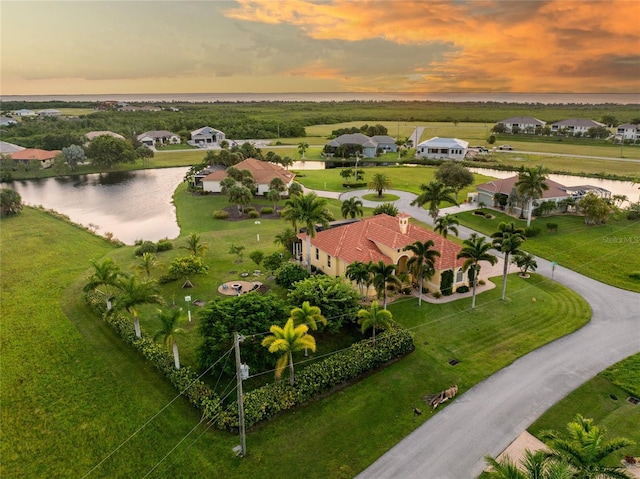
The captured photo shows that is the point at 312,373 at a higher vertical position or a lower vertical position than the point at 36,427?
higher

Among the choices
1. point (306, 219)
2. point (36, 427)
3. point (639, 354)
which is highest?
point (306, 219)

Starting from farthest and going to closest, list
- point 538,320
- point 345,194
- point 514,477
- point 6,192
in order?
point 345,194 < point 6,192 < point 538,320 < point 514,477

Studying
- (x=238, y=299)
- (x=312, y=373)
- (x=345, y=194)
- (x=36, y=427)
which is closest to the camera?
(x=36, y=427)

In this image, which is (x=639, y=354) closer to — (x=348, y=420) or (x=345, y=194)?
(x=348, y=420)

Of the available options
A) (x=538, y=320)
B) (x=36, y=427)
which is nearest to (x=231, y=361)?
(x=36, y=427)

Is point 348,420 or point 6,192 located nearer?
point 348,420

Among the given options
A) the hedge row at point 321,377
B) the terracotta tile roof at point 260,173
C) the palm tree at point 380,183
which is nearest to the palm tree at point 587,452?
the hedge row at point 321,377

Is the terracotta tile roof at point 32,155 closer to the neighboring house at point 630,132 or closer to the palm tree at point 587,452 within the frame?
the palm tree at point 587,452
